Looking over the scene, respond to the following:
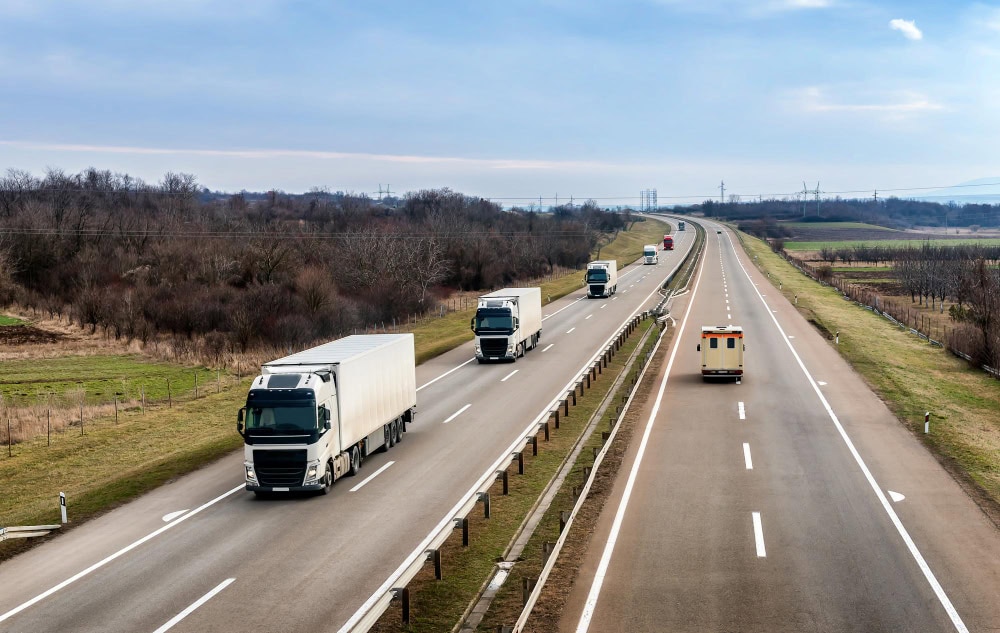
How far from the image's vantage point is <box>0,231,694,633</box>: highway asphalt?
49.9ft

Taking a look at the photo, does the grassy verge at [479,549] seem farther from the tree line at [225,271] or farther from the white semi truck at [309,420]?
the tree line at [225,271]

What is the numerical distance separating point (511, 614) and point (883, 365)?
120ft

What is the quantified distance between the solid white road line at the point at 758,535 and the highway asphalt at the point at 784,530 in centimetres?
7

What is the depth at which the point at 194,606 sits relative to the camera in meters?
15.5

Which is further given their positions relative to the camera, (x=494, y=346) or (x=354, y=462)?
(x=494, y=346)

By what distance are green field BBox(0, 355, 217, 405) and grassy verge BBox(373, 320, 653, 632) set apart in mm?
22163

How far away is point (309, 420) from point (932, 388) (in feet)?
102

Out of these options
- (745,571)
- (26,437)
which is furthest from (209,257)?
(745,571)

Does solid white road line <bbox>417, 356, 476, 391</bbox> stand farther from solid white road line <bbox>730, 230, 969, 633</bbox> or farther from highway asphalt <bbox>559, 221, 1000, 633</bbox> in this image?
solid white road line <bbox>730, 230, 969, 633</bbox>

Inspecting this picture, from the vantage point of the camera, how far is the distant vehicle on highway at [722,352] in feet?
128

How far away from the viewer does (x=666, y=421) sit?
1230 inches

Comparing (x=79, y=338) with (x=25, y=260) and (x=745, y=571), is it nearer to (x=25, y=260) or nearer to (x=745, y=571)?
(x=25, y=260)

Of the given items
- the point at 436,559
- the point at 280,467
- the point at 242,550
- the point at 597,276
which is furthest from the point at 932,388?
the point at 597,276

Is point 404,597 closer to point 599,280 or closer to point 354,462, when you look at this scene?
point 354,462
